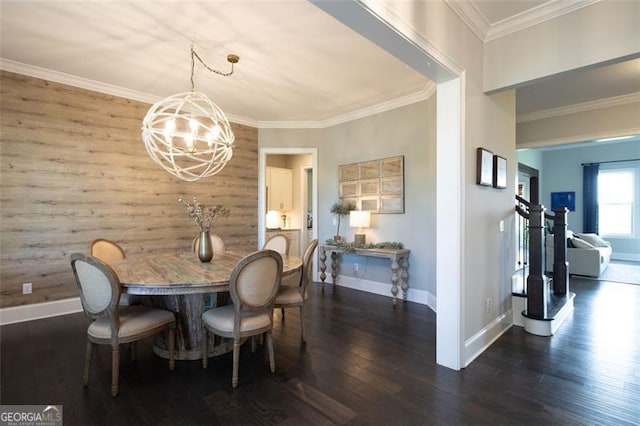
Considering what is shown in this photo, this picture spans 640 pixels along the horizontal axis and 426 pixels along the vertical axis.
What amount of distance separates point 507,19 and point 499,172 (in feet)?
4.37

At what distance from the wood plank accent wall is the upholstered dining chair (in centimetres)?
255

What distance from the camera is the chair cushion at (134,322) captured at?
216 cm

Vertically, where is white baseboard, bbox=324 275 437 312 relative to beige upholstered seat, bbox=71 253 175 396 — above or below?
below

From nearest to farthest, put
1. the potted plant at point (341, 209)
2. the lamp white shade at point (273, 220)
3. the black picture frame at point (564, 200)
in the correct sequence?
the potted plant at point (341, 209), the lamp white shade at point (273, 220), the black picture frame at point (564, 200)

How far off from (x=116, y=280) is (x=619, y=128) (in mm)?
6525

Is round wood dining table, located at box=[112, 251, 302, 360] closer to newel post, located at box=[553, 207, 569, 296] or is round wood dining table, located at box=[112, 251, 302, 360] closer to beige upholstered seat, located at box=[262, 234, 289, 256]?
beige upholstered seat, located at box=[262, 234, 289, 256]

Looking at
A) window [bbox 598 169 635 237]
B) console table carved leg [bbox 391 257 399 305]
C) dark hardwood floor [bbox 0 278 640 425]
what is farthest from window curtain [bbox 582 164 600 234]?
console table carved leg [bbox 391 257 399 305]

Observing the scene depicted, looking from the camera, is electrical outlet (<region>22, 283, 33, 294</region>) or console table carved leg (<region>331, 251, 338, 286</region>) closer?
electrical outlet (<region>22, 283, 33, 294</region>)

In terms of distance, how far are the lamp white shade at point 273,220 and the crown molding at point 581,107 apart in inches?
203

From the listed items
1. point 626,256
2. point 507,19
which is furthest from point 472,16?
point 626,256

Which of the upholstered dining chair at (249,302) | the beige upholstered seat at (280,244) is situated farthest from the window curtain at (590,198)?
the upholstered dining chair at (249,302)

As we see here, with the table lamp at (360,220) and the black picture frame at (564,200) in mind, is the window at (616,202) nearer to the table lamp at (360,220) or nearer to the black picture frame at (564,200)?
the black picture frame at (564,200)

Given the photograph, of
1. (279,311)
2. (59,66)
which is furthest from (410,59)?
(59,66)

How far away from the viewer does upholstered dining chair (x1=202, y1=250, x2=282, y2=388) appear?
219 cm
